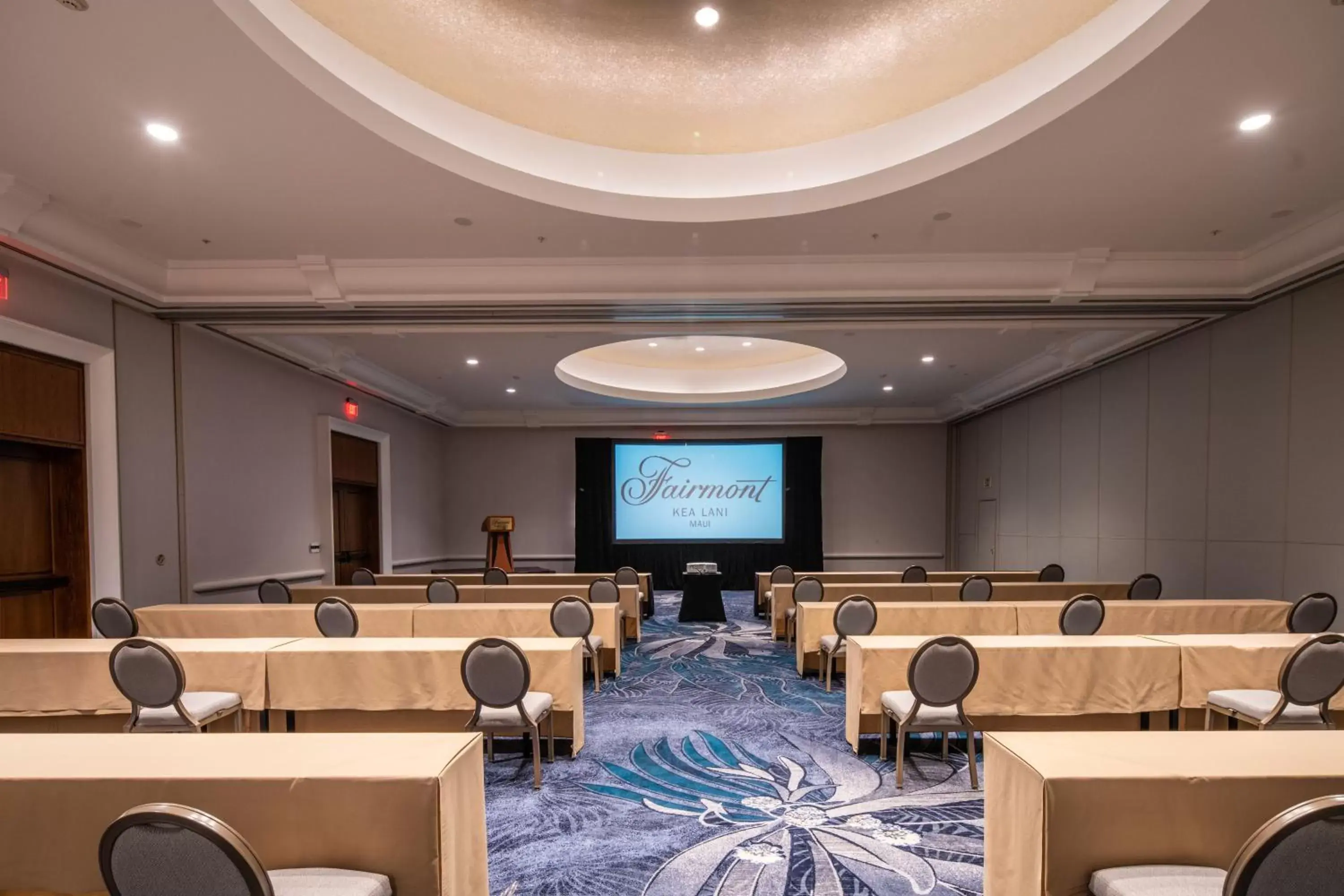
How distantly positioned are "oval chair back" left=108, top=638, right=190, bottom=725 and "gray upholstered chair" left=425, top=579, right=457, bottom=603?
11.2 ft

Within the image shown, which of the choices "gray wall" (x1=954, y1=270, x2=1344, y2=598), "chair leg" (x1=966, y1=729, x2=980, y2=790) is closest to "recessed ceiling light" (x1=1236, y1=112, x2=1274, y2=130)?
"gray wall" (x1=954, y1=270, x2=1344, y2=598)

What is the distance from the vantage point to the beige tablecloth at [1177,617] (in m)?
5.66

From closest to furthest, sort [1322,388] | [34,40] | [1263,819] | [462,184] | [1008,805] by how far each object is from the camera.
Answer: [1263,819] < [1008,805] < [34,40] < [462,184] < [1322,388]

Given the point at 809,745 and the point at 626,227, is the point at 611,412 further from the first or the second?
the point at 809,745

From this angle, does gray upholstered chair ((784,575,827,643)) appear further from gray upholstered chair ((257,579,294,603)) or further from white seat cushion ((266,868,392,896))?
white seat cushion ((266,868,392,896))

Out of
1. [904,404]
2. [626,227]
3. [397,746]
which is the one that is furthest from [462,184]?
[904,404]

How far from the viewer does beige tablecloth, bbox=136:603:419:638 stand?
219 inches

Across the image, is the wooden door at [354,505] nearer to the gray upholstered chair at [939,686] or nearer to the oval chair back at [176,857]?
the gray upholstered chair at [939,686]

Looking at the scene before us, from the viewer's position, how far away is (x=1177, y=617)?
5.76 metres

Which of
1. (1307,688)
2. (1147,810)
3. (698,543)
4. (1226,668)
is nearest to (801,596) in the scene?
(1226,668)

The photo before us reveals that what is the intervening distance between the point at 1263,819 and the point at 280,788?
9.49ft

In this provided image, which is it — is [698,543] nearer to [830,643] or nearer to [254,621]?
[830,643]

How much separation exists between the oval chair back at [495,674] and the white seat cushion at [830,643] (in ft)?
9.93

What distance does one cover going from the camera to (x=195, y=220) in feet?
16.5
